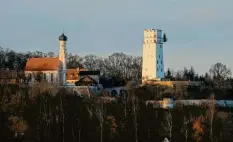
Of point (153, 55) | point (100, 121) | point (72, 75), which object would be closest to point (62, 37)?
point (72, 75)

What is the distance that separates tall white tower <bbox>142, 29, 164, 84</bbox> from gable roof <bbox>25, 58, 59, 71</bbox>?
9.64 m

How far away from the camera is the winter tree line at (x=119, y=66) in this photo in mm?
67188

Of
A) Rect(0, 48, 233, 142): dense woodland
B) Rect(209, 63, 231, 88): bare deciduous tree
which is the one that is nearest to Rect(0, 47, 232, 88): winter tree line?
Rect(209, 63, 231, 88): bare deciduous tree

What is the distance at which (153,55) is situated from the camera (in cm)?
6631

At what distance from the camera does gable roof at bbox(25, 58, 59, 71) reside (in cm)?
6225

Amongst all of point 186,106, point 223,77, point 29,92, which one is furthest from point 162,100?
point 223,77

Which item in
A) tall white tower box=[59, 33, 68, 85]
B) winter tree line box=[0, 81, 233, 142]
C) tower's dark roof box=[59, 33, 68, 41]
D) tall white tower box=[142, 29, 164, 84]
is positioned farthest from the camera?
tall white tower box=[142, 29, 164, 84]

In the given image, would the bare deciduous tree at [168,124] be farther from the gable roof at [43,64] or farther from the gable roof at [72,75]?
the gable roof at [72,75]

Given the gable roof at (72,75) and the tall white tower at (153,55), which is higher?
the tall white tower at (153,55)

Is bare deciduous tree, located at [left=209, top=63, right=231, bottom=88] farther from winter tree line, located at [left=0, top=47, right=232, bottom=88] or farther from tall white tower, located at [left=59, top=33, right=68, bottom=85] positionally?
tall white tower, located at [left=59, top=33, right=68, bottom=85]

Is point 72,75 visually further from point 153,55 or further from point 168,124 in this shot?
point 168,124

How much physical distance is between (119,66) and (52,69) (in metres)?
15.3

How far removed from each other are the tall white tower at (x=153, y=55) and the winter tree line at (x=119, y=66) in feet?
6.46

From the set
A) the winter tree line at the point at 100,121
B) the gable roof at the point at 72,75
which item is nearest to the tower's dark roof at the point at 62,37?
the gable roof at the point at 72,75
